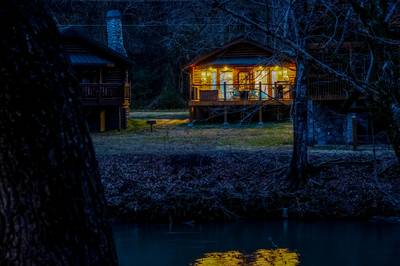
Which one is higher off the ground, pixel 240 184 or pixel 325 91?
pixel 325 91

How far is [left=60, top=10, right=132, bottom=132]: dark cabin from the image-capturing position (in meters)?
Answer: 28.5

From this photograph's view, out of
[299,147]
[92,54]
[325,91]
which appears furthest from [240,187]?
[92,54]

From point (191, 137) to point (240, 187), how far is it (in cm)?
794

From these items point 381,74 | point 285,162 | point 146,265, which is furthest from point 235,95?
point 381,74

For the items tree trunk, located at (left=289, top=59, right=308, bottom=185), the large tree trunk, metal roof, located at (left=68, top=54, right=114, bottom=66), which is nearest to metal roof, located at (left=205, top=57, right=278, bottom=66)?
metal roof, located at (left=68, top=54, right=114, bottom=66)

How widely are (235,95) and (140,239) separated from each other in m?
17.2

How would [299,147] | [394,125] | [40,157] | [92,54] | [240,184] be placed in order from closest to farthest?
[40,157]
[394,125]
[299,147]
[240,184]
[92,54]

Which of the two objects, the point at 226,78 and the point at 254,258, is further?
the point at 226,78

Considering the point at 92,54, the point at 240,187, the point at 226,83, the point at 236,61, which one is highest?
the point at 92,54

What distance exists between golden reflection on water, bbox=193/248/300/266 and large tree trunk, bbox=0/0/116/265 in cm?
997

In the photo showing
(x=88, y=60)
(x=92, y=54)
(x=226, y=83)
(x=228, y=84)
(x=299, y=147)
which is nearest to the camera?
(x=299, y=147)

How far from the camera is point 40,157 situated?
2.41 meters

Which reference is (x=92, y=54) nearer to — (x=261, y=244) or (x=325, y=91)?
(x=325, y=91)

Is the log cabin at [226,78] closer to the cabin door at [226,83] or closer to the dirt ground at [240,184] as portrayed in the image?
the cabin door at [226,83]
